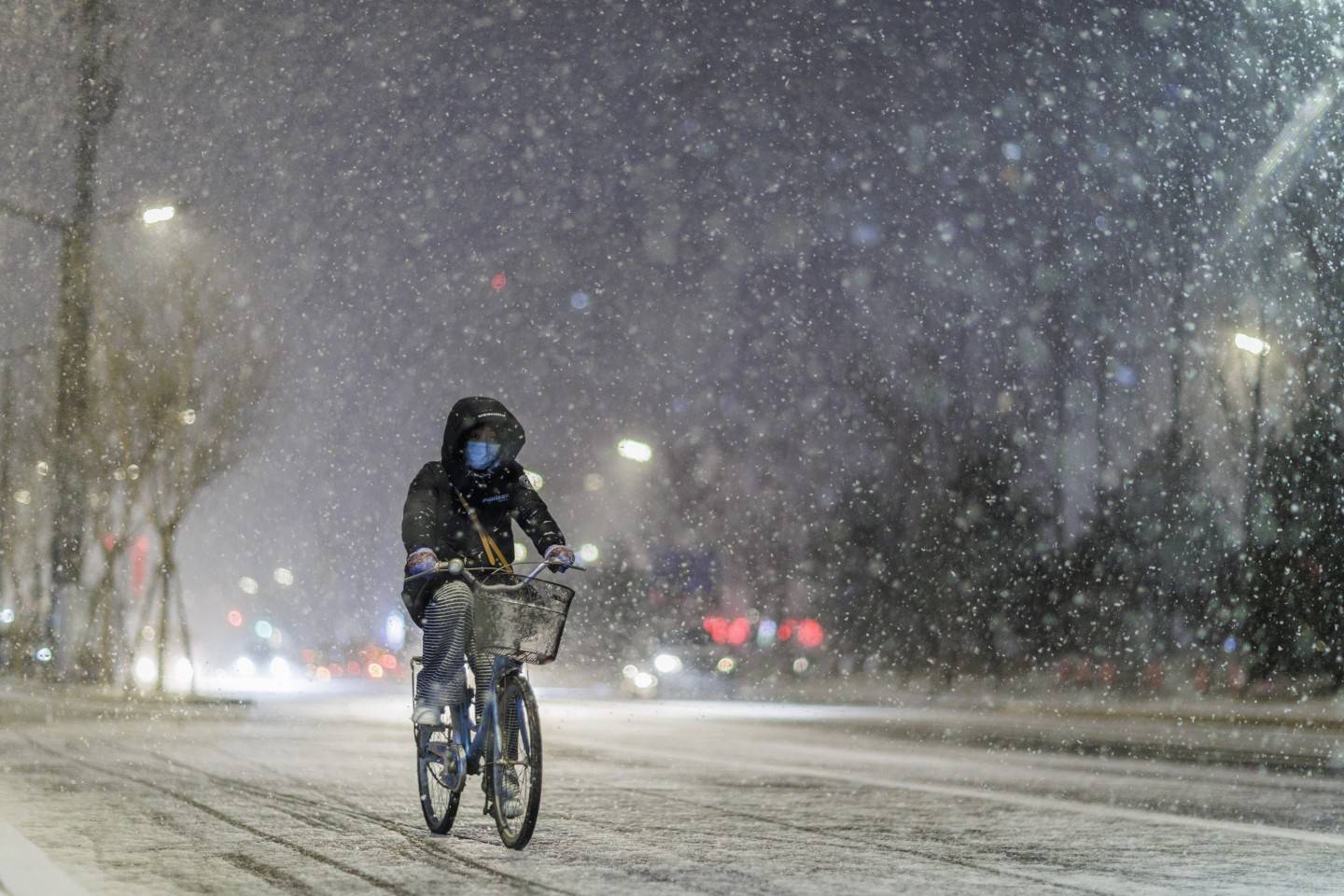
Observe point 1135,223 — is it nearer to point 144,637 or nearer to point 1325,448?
point 1325,448

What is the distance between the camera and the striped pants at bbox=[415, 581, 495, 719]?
24.3ft

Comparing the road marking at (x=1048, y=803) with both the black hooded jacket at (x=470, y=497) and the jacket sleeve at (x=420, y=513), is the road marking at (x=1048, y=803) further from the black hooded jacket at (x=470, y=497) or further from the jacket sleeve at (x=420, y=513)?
the jacket sleeve at (x=420, y=513)

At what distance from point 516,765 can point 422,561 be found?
98 centimetres

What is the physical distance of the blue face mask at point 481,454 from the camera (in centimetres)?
749

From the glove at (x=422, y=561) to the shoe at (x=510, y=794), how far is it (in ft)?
3.17

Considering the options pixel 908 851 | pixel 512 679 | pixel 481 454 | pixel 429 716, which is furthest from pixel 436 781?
pixel 908 851

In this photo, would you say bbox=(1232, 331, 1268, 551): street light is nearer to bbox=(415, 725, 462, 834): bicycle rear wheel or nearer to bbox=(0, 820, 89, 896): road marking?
bbox=(415, 725, 462, 834): bicycle rear wheel

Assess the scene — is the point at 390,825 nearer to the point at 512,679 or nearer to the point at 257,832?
the point at 257,832

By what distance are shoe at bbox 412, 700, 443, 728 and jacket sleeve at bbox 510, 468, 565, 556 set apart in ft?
2.92

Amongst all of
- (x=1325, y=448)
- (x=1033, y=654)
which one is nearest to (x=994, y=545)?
(x=1033, y=654)

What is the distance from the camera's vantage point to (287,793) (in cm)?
984

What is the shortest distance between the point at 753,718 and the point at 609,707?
Result: 5457 mm

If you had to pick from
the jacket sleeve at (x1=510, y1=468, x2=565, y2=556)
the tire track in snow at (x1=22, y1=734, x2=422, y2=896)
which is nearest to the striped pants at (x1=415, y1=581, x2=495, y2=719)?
the jacket sleeve at (x1=510, y1=468, x2=565, y2=556)

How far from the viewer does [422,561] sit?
713 cm
